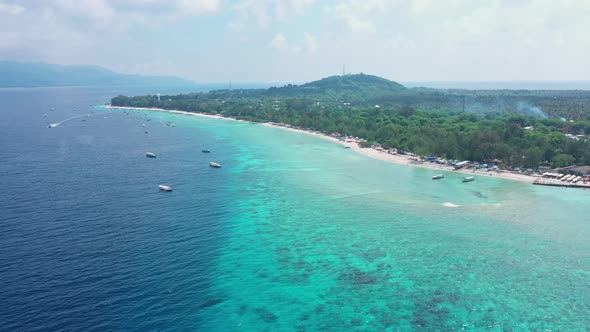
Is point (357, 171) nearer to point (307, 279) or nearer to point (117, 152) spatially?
point (307, 279)

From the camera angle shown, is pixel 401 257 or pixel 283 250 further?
A: pixel 283 250

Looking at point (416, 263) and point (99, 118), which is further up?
point (99, 118)

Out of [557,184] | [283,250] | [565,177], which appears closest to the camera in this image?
[283,250]

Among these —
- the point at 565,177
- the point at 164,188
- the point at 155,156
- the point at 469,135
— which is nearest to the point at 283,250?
the point at 164,188

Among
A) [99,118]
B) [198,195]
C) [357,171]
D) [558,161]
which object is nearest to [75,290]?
[198,195]

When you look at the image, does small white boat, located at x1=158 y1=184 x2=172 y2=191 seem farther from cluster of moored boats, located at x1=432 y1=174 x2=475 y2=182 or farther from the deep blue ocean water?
cluster of moored boats, located at x1=432 y1=174 x2=475 y2=182

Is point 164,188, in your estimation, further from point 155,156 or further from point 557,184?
point 557,184

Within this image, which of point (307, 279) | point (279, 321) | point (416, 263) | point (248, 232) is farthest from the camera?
point (248, 232)

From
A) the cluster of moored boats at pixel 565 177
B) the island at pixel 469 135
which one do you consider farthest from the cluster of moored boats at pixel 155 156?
the cluster of moored boats at pixel 565 177

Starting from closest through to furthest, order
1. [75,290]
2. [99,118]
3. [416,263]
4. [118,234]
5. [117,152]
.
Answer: [75,290] → [416,263] → [118,234] → [117,152] → [99,118]

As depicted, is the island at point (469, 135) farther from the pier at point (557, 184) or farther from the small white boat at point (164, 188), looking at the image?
Answer: the small white boat at point (164, 188)
